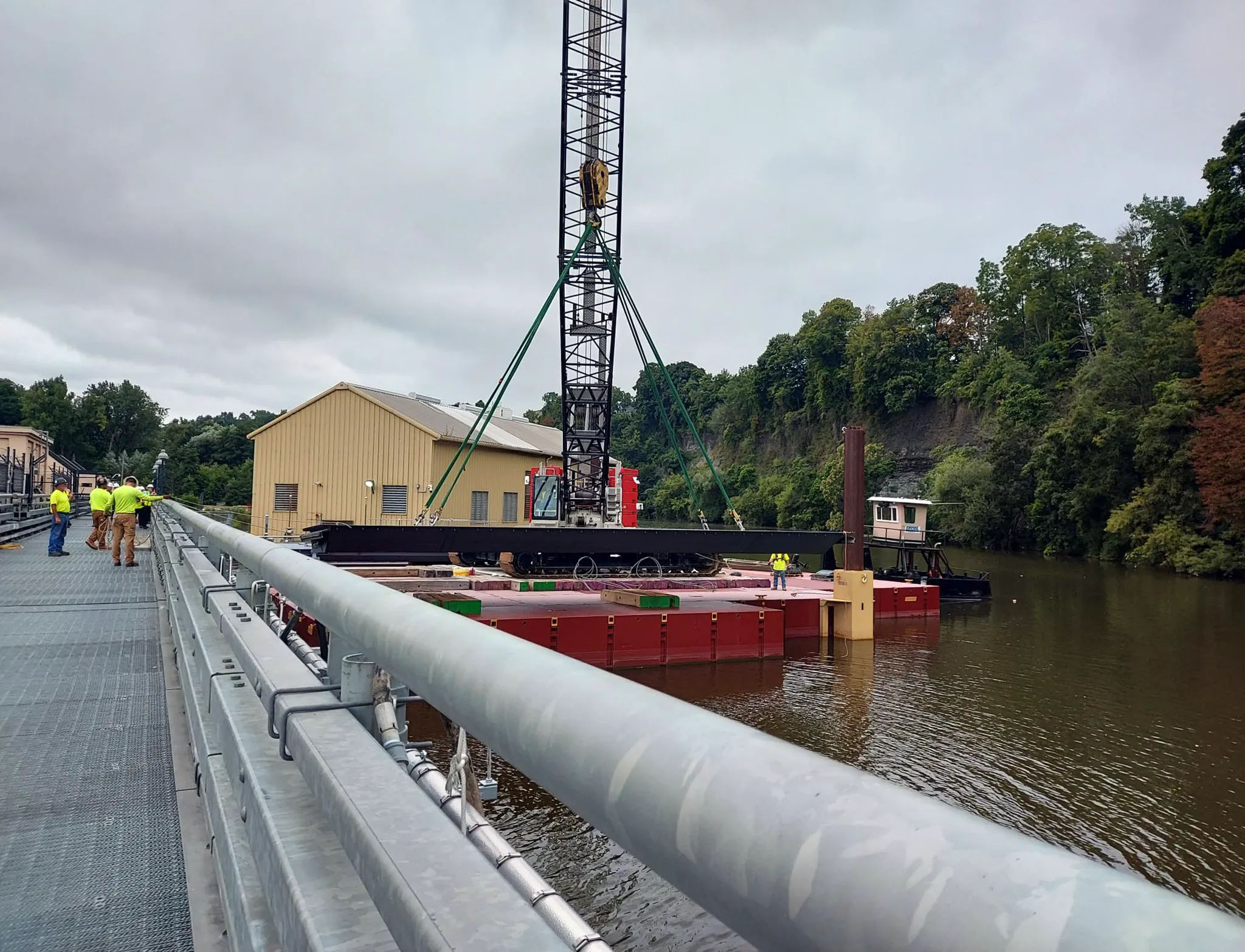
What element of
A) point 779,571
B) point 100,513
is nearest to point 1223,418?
point 779,571

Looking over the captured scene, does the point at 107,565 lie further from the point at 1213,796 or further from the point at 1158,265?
the point at 1158,265

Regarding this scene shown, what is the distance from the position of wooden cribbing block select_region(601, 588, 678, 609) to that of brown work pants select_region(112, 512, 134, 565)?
10200 mm

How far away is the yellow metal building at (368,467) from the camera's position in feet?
109

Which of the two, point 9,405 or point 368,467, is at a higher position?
point 9,405

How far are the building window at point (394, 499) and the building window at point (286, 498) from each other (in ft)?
14.7

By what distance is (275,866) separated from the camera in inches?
67.6

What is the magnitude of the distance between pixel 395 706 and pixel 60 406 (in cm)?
9930

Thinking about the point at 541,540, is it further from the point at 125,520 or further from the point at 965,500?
the point at 965,500

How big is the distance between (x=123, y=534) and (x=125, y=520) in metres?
0.37

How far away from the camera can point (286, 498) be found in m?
35.8

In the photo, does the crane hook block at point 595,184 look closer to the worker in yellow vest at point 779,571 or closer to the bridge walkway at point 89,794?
the worker in yellow vest at point 779,571

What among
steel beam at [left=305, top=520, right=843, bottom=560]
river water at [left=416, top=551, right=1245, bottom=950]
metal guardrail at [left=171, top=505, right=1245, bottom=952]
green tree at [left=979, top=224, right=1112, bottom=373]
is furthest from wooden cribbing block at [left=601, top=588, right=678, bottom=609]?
green tree at [left=979, top=224, right=1112, bottom=373]

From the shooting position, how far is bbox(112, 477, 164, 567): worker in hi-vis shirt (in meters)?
14.2

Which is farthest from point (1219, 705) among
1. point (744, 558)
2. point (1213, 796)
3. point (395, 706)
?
point (744, 558)
